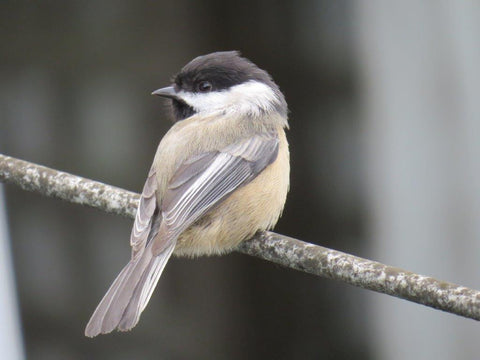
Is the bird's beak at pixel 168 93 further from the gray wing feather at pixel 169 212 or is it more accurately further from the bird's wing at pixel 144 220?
the bird's wing at pixel 144 220

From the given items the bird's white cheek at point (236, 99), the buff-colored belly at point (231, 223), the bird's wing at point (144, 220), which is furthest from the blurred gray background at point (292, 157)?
the bird's wing at point (144, 220)

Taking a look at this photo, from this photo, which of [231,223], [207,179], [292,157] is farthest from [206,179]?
[292,157]

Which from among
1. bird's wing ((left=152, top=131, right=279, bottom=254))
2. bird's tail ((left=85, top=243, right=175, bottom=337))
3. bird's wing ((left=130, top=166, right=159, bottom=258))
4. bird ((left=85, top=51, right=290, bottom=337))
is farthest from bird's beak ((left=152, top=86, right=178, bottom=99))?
bird's tail ((left=85, top=243, right=175, bottom=337))

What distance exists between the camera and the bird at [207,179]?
307cm

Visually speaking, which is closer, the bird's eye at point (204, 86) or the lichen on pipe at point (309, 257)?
the lichen on pipe at point (309, 257)

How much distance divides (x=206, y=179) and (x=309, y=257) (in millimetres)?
646

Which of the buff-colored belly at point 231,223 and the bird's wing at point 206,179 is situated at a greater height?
the bird's wing at point 206,179

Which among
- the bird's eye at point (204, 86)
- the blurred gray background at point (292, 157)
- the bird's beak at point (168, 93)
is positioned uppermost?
the bird's eye at point (204, 86)

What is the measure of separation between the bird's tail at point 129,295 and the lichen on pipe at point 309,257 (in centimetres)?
28

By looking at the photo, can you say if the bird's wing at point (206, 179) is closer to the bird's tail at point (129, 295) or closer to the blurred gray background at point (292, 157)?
the bird's tail at point (129, 295)

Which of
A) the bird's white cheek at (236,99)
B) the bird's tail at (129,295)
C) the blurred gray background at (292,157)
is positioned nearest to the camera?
the bird's tail at (129,295)

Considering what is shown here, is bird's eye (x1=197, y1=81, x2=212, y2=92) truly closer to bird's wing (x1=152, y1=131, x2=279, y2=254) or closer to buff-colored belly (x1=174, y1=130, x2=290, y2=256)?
bird's wing (x1=152, y1=131, x2=279, y2=254)

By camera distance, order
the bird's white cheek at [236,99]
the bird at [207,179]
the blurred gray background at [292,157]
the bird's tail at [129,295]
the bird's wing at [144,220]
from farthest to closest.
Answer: the blurred gray background at [292,157] → the bird's white cheek at [236,99] → the bird's wing at [144,220] → the bird at [207,179] → the bird's tail at [129,295]

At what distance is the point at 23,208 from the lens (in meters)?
5.73
